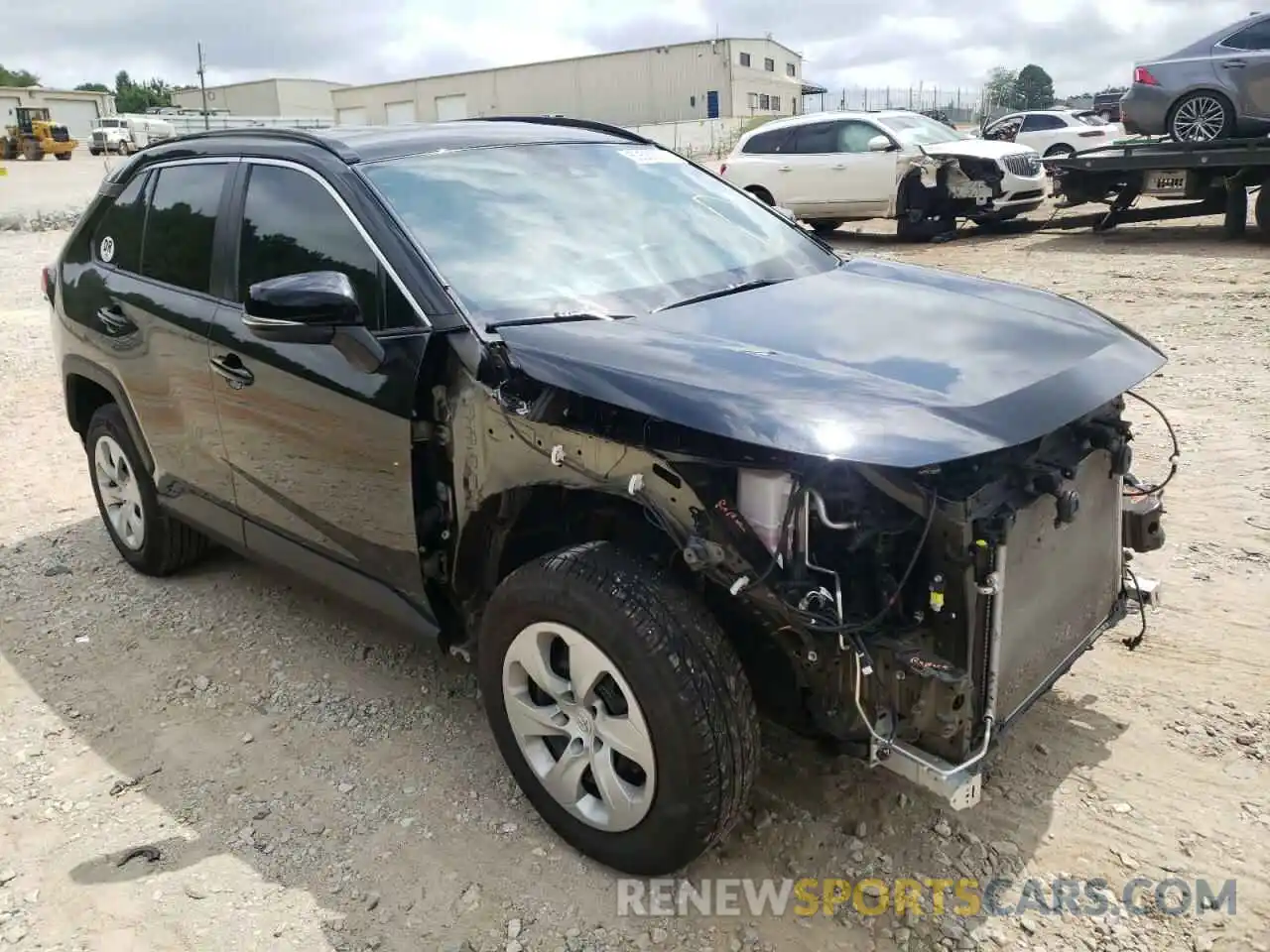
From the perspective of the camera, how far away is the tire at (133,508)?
457 cm

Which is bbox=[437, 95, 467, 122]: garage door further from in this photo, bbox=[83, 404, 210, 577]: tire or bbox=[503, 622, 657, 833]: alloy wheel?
bbox=[503, 622, 657, 833]: alloy wheel

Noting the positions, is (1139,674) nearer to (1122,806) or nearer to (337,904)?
(1122,806)

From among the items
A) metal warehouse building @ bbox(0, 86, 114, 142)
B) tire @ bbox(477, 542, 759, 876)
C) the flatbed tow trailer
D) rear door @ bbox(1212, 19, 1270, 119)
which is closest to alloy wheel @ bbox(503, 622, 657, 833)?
A: tire @ bbox(477, 542, 759, 876)

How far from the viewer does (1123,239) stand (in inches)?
527

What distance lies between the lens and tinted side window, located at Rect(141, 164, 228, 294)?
12.6 feet

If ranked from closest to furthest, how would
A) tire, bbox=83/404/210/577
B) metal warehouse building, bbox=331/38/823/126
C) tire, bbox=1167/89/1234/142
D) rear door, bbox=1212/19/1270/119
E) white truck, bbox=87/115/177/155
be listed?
tire, bbox=83/404/210/577 → rear door, bbox=1212/19/1270/119 → tire, bbox=1167/89/1234/142 → white truck, bbox=87/115/177/155 → metal warehouse building, bbox=331/38/823/126

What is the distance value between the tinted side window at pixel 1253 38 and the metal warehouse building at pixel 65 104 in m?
75.1

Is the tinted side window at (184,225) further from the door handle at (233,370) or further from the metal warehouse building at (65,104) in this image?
the metal warehouse building at (65,104)

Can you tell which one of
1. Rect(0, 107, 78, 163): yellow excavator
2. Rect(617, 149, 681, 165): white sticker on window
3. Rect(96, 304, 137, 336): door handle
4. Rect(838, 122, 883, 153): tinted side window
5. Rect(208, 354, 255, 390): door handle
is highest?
Rect(0, 107, 78, 163): yellow excavator

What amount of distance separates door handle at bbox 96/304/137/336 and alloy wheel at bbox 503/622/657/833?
8.11 feet

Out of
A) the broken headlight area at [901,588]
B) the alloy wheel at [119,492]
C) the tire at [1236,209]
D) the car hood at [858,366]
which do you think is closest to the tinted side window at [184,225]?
the alloy wheel at [119,492]

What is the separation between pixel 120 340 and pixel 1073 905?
3999 mm

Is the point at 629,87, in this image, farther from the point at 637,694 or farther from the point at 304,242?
the point at 637,694

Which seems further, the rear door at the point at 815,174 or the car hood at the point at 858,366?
the rear door at the point at 815,174
